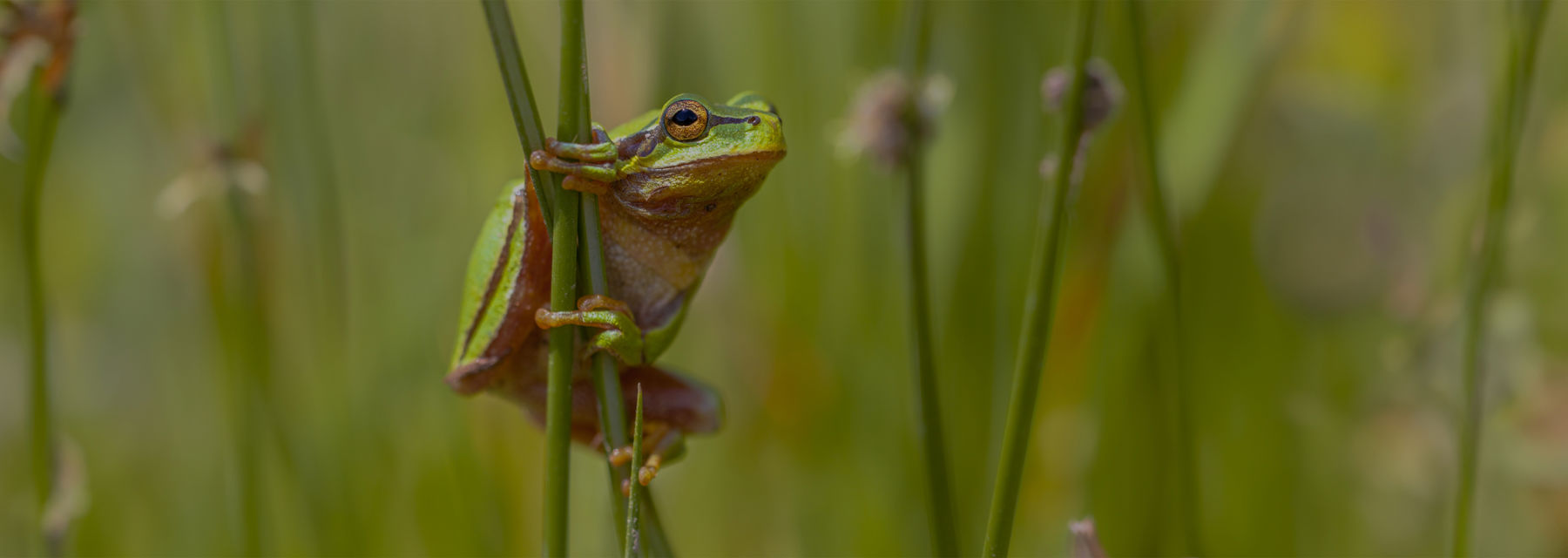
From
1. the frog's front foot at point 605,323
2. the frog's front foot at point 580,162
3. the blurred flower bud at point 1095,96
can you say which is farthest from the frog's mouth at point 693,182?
the blurred flower bud at point 1095,96

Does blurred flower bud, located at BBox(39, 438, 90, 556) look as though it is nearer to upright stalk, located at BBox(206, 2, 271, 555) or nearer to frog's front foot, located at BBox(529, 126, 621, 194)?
upright stalk, located at BBox(206, 2, 271, 555)

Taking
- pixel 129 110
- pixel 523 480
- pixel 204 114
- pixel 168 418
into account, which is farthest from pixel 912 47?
pixel 129 110

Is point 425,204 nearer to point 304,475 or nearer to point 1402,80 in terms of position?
point 304,475

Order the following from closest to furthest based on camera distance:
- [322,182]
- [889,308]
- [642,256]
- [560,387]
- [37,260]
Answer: [560,387] < [37,260] < [642,256] < [322,182] < [889,308]

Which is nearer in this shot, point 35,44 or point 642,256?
point 35,44

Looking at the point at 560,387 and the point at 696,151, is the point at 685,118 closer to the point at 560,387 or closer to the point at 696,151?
the point at 696,151

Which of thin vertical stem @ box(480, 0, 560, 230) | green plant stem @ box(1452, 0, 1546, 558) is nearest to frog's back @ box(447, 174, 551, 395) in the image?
thin vertical stem @ box(480, 0, 560, 230)

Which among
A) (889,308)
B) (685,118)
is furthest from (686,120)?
(889,308)
